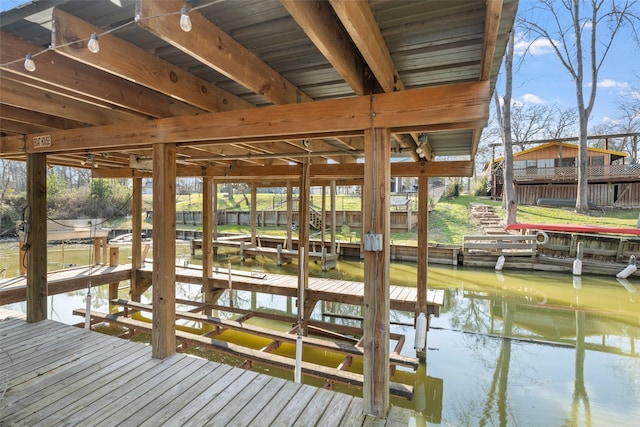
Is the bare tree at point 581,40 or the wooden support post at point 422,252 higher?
the bare tree at point 581,40

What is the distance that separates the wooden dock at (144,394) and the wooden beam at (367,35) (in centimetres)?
215

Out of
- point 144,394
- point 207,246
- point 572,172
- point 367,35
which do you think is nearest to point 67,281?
point 207,246

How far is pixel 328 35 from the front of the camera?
1.53m

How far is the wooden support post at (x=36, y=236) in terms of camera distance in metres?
3.62

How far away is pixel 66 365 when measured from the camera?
109 inches

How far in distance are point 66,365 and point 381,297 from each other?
2.79 metres

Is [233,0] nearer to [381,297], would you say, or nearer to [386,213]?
[386,213]

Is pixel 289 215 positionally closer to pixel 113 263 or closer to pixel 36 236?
pixel 113 263

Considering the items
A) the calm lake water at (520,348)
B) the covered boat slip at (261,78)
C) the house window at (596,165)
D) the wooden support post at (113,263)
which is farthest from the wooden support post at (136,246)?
the house window at (596,165)

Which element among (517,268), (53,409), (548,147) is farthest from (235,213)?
(548,147)

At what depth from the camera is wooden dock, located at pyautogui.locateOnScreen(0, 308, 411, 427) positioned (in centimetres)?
207

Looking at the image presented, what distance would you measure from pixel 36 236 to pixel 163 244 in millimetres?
2003

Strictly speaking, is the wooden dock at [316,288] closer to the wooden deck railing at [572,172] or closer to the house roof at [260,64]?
the house roof at [260,64]

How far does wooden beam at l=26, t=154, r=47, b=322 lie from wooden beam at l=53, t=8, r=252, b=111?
2652mm
